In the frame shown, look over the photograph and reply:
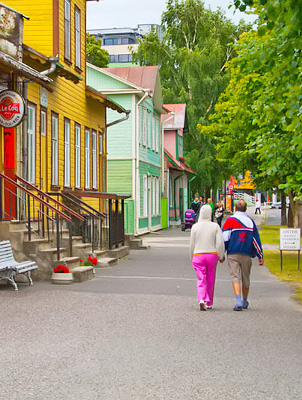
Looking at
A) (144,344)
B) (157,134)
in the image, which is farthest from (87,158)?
(157,134)

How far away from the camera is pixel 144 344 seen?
8258 millimetres

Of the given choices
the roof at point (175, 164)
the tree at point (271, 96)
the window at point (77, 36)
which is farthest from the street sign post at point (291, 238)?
the roof at point (175, 164)

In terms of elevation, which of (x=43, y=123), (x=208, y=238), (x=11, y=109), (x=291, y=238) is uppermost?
(x=43, y=123)

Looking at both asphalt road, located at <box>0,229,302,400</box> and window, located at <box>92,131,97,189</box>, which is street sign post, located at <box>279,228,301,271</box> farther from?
window, located at <box>92,131,97,189</box>

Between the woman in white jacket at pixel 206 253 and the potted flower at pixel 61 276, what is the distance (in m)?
3.77

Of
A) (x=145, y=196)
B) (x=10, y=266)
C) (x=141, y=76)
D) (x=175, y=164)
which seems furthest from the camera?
(x=175, y=164)

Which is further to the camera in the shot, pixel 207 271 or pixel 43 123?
pixel 43 123

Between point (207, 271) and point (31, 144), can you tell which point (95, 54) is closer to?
point (31, 144)

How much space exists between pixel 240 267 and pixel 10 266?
161 inches

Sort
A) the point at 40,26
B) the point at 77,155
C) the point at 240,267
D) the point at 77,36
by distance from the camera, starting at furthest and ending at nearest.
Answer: the point at 77,36, the point at 77,155, the point at 40,26, the point at 240,267

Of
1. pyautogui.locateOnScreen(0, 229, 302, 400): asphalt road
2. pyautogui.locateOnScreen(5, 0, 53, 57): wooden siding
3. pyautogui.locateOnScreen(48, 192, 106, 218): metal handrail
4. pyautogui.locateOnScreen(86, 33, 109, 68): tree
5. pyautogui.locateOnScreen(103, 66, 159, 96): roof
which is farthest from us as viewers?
pyautogui.locateOnScreen(86, 33, 109, 68): tree

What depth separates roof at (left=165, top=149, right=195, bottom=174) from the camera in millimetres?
44287

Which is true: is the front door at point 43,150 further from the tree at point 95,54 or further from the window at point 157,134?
the tree at point 95,54

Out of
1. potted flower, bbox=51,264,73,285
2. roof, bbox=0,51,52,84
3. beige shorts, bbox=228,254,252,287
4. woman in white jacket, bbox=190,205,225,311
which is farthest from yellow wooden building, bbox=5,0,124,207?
beige shorts, bbox=228,254,252,287
